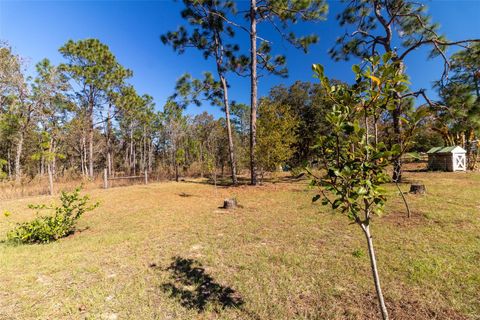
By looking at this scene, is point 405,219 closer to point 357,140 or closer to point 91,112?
point 357,140

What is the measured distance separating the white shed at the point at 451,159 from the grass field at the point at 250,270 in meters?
10.8

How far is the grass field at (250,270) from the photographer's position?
80.0 inches

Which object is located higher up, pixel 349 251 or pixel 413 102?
pixel 413 102

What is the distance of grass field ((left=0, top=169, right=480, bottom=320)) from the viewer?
2.03 metres

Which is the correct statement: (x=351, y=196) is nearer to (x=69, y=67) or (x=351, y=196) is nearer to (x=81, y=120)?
(x=69, y=67)

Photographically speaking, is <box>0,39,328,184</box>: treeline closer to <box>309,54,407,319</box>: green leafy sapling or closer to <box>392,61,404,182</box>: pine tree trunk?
<box>392,61,404,182</box>: pine tree trunk

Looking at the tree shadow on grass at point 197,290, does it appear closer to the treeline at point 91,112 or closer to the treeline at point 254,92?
the treeline at point 254,92

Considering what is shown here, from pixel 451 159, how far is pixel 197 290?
16.8 meters

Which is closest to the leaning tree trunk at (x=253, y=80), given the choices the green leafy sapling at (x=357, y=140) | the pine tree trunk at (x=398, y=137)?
the pine tree trunk at (x=398, y=137)

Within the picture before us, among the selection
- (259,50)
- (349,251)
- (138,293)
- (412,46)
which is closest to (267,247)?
(349,251)

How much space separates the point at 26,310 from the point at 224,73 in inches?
455

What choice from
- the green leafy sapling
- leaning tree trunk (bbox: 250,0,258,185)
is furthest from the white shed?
the green leafy sapling

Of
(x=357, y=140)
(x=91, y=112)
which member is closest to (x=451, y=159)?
(x=357, y=140)

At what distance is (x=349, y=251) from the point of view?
3.10m
